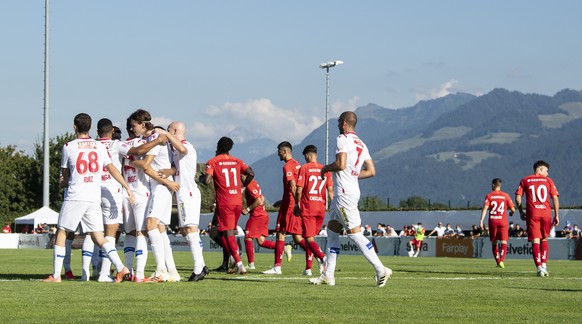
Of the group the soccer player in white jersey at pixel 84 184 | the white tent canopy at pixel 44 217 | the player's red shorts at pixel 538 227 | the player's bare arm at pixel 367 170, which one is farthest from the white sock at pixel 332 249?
the white tent canopy at pixel 44 217

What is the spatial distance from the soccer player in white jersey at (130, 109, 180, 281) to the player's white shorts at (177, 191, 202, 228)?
0.24 metres

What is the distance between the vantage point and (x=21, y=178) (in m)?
86.5

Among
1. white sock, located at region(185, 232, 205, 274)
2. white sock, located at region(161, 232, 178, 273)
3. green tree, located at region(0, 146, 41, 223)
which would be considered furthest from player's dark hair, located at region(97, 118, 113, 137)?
green tree, located at region(0, 146, 41, 223)

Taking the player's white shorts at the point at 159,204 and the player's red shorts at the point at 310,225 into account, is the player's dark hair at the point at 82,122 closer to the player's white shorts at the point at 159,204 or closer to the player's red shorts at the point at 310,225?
the player's white shorts at the point at 159,204

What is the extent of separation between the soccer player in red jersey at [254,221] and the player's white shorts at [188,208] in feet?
18.7

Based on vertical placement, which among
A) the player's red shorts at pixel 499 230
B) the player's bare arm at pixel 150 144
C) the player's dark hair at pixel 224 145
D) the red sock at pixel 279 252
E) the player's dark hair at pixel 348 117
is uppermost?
the player's dark hair at pixel 348 117

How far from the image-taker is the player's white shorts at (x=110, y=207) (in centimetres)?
1530

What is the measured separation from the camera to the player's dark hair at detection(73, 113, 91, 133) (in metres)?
14.1

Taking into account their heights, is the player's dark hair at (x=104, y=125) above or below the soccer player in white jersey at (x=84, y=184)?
above

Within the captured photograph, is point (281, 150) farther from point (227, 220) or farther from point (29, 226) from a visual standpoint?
point (29, 226)

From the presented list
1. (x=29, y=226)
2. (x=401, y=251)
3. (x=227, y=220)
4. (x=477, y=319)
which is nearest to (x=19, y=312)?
(x=477, y=319)

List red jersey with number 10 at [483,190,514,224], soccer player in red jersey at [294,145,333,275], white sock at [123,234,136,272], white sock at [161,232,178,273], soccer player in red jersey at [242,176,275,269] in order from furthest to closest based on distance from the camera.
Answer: red jersey with number 10 at [483,190,514,224]
soccer player in red jersey at [242,176,275,269]
soccer player in red jersey at [294,145,333,275]
white sock at [123,234,136,272]
white sock at [161,232,178,273]

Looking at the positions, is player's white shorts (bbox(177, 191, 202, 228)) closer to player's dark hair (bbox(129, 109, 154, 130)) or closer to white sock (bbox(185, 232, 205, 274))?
white sock (bbox(185, 232, 205, 274))

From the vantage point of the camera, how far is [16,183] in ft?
279
